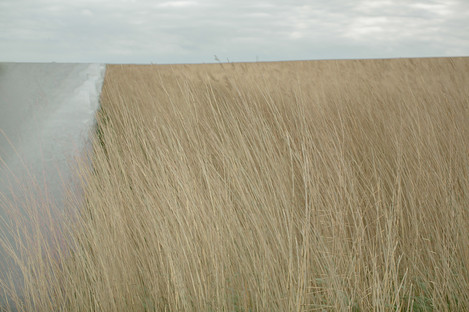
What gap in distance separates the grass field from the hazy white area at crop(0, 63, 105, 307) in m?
0.58

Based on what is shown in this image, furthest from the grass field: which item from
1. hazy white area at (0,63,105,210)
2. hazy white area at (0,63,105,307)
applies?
hazy white area at (0,63,105,210)

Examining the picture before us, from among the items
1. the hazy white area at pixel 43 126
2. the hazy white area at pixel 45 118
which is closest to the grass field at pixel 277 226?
the hazy white area at pixel 43 126

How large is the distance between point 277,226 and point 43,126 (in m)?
3.16

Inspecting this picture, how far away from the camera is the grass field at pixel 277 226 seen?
5.45 feet

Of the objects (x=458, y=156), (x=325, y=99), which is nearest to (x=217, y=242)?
(x=458, y=156)

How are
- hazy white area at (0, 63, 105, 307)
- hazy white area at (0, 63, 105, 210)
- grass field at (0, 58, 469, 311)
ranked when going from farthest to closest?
hazy white area at (0, 63, 105, 210), hazy white area at (0, 63, 105, 307), grass field at (0, 58, 469, 311)

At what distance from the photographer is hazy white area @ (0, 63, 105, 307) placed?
3.38 m

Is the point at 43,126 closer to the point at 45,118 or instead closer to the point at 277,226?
the point at 45,118

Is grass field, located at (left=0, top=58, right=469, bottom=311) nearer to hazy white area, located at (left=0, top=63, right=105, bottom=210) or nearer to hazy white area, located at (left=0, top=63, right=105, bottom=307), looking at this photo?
hazy white area, located at (left=0, top=63, right=105, bottom=307)

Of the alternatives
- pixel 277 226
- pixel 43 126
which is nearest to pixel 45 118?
pixel 43 126

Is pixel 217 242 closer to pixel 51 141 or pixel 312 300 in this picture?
pixel 312 300

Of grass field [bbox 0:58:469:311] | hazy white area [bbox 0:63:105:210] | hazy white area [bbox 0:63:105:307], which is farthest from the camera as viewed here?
hazy white area [bbox 0:63:105:210]

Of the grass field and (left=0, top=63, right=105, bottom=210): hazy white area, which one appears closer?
the grass field

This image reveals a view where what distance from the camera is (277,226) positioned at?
186 cm
